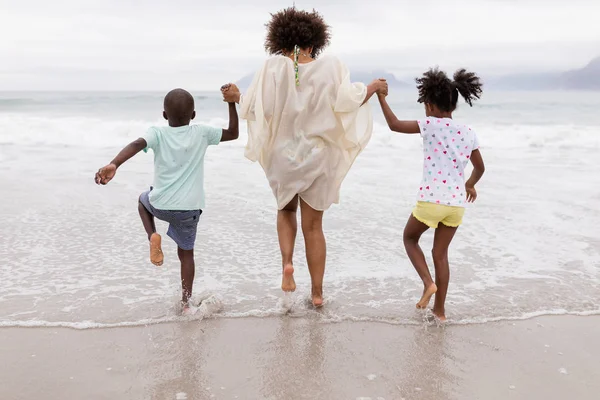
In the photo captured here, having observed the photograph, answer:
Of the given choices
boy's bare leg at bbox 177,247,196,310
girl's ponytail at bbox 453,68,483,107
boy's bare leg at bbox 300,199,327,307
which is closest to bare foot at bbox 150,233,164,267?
boy's bare leg at bbox 177,247,196,310

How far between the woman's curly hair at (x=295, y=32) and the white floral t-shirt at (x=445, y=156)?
2.95 feet

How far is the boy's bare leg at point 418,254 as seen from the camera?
399 cm

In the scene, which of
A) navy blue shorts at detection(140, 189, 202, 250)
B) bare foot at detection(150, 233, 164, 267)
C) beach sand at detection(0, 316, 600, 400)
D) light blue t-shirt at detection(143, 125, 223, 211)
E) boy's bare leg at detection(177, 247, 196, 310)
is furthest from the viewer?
boy's bare leg at detection(177, 247, 196, 310)

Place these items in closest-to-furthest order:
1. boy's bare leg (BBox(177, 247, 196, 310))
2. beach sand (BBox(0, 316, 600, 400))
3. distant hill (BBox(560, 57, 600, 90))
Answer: beach sand (BBox(0, 316, 600, 400)) → boy's bare leg (BBox(177, 247, 196, 310)) → distant hill (BBox(560, 57, 600, 90))

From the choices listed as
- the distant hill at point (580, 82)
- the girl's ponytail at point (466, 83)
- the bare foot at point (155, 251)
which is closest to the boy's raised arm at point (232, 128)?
the bare foot at point (155, 251)

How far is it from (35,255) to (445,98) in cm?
376

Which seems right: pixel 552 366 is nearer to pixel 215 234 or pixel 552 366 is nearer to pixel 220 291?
pixel 220 291

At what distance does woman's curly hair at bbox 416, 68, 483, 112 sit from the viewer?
12.4 feet

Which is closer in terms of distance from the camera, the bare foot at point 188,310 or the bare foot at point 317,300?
the bare foot at point 188,310

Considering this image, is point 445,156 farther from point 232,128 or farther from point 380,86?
point 232,128

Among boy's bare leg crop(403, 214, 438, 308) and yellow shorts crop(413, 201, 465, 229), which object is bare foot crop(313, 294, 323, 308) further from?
yellow shorts crop(413, 201, 465, 229)

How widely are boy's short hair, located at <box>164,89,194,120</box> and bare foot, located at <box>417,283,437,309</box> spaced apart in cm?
194

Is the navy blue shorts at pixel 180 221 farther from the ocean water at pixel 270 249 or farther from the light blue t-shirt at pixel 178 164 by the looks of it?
the ocean water at pixel 270 249

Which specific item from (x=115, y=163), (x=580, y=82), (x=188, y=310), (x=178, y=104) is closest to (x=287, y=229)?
(x=188, y=310)
